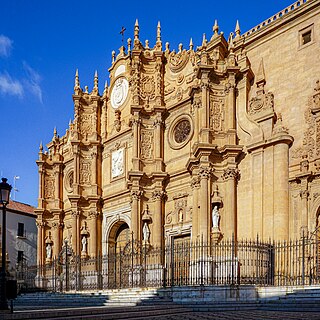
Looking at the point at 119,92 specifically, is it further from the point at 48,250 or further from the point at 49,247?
the point at 48,250

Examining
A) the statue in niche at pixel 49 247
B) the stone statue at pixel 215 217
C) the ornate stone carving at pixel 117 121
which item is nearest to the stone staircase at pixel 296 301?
the stone statue at pixel 215 217

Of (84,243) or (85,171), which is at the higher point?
(85,171)

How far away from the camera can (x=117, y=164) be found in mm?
26859

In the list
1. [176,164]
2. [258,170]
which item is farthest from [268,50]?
[176,164]

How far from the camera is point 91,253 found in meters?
27.1

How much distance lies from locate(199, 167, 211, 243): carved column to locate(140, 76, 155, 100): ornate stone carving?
22.4ft

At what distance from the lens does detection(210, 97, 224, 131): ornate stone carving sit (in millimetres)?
20891

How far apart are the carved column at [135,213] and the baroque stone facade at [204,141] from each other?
0.17 ft

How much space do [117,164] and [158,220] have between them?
16.4 feet

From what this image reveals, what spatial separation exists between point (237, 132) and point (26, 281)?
14.7m

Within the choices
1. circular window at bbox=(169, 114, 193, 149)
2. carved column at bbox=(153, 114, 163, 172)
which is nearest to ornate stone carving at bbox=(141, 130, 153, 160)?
carved column at bbox=(153, 114, 163, 172)

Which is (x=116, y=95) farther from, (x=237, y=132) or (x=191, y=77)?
(x=237, y=132)

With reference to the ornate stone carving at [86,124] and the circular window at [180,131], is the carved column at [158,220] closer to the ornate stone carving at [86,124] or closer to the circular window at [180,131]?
the circular window at [180,131]

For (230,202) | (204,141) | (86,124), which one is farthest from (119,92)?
(230,202)
